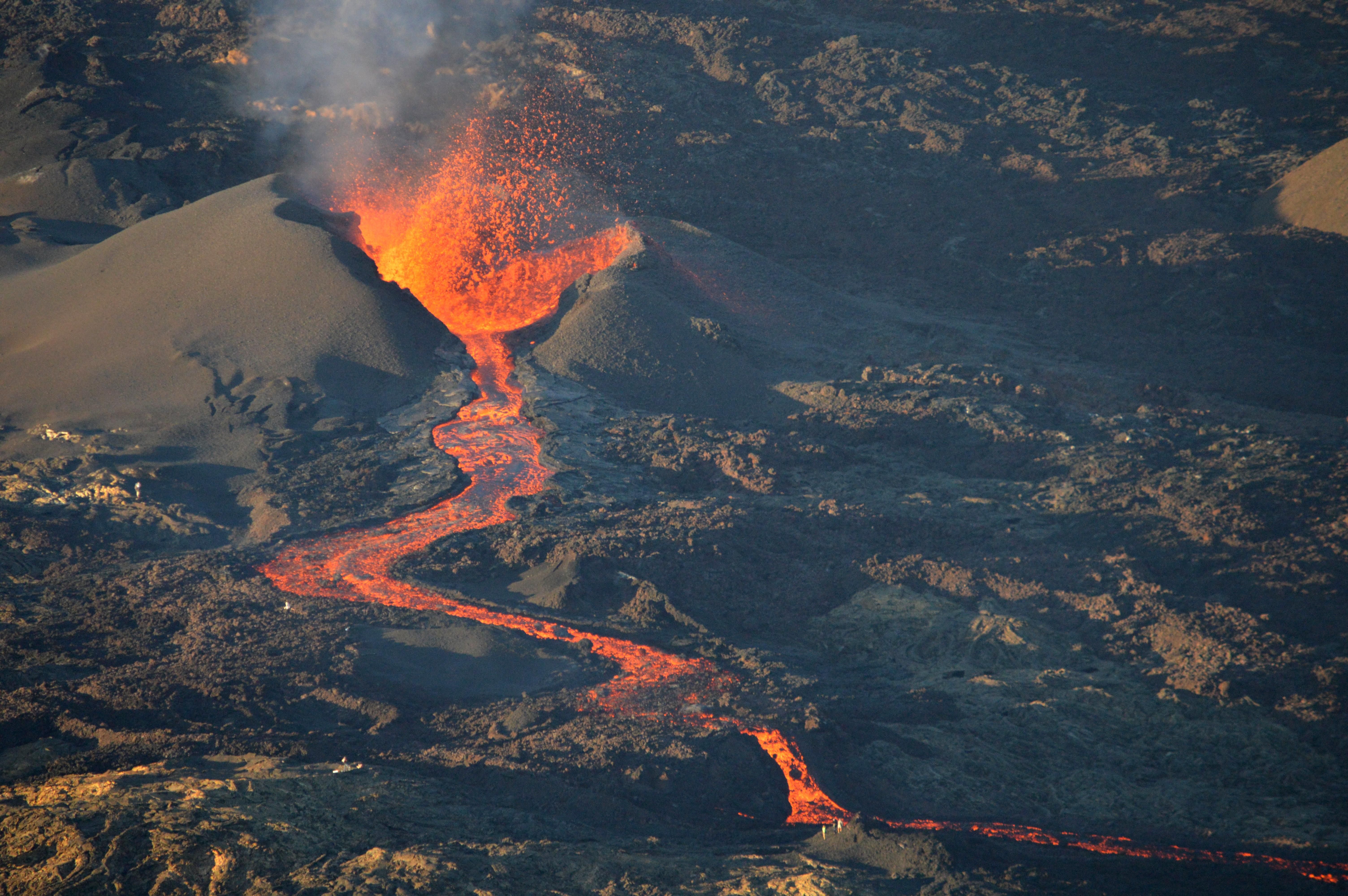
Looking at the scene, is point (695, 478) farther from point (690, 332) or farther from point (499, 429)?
point (690, 332)

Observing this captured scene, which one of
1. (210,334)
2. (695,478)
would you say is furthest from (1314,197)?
(210,334)

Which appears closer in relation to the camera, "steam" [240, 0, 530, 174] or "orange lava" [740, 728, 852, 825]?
"orange lava" [740, 728, 852, 825]

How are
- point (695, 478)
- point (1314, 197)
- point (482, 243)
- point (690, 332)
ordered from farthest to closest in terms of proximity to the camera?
1. point (1314, 197)
2. point (482, 243)
3. point (690, 332)
4. point (695, 478)

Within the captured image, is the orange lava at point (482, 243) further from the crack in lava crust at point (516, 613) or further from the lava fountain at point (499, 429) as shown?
the crack in lava crust at point (516, 613)

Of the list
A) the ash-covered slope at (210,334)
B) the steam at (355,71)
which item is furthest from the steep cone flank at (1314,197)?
the steam at (355,71)

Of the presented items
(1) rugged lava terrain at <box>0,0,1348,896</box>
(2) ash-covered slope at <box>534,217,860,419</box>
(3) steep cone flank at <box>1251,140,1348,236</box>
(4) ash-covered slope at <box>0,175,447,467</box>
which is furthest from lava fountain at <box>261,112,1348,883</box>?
(3) steep cone flank at <box>1251,140,1348,236</box>

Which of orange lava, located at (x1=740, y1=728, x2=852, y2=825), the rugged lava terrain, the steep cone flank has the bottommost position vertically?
orange lava, located at (x1=740, y1=728, x2=852, y2=825)

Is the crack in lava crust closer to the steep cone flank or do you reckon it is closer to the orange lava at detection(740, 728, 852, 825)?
the orange lava at detection(740, 728, 852, 825)
